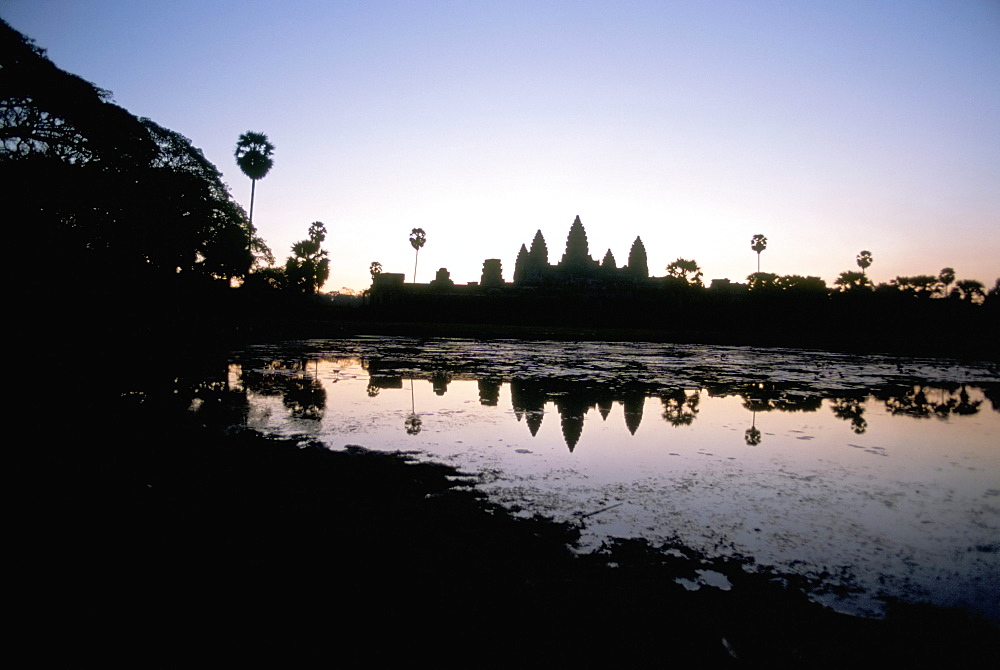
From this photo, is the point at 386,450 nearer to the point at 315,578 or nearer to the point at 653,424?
the point at 315,578

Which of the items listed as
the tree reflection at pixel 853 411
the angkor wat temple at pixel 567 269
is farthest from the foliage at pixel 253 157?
the tree reflection at pixel 853 411

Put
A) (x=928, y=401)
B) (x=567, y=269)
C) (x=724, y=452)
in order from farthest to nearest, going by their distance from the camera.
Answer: (x=567, y=269) < (x=928, y=401) < (x=724, y=452)

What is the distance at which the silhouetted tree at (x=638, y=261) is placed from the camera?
72.4m

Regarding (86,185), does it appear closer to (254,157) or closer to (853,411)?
(853,411)

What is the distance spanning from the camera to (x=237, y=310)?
1061 inches

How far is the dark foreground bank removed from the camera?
7.64ft

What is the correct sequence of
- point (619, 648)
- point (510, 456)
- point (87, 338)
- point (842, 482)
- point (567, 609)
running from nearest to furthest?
point (619, 648) < point (567, 609) < point (842, 482) < point (510, 456) < point (87, 338)

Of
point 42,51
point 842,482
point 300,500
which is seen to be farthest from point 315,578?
point 42,51

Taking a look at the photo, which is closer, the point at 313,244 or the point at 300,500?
the point at 300,500

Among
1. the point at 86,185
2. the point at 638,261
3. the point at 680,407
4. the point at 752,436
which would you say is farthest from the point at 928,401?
the point at 638,261

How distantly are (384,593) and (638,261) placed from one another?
244 ft

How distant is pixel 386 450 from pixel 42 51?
45.1 feet

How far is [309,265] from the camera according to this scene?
52.7m

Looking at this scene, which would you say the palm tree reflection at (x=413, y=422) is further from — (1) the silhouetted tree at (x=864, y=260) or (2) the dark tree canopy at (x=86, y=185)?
(1) the silhouetted tree at (x=864, y=260)
